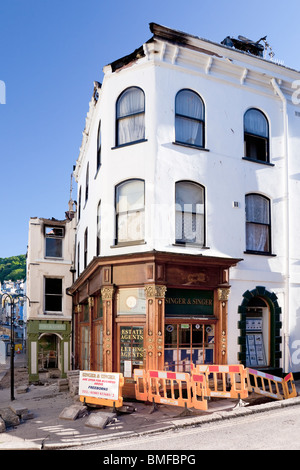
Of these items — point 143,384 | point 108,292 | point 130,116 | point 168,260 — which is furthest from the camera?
point 130,116

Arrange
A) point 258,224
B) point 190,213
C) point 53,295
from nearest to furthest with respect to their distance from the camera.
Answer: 1. point 190,213
2. point 258,224
3. point 53,295

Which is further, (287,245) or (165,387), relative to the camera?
(287,245)

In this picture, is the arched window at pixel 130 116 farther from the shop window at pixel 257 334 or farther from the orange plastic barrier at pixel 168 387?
the orange plastic barrier at pixel 168 387

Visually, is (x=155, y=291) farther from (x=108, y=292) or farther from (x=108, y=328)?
(x=108, y=328)

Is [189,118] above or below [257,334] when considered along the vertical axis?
above

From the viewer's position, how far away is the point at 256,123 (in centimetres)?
1562

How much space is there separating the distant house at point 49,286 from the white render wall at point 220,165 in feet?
34.9

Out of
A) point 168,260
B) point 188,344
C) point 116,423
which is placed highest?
point 168,260

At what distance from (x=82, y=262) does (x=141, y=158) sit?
28.0 feet

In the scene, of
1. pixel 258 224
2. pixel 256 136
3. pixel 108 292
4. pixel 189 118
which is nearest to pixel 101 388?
pixel 108 292

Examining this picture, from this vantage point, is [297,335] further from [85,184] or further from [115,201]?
[85,184]

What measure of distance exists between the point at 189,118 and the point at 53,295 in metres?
15.6

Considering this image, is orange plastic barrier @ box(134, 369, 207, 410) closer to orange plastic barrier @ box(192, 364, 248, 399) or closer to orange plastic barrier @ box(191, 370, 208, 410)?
orange plastic barrier @ box(191, 370, 208, 410)

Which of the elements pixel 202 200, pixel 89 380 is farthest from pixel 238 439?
pixel 202 200
